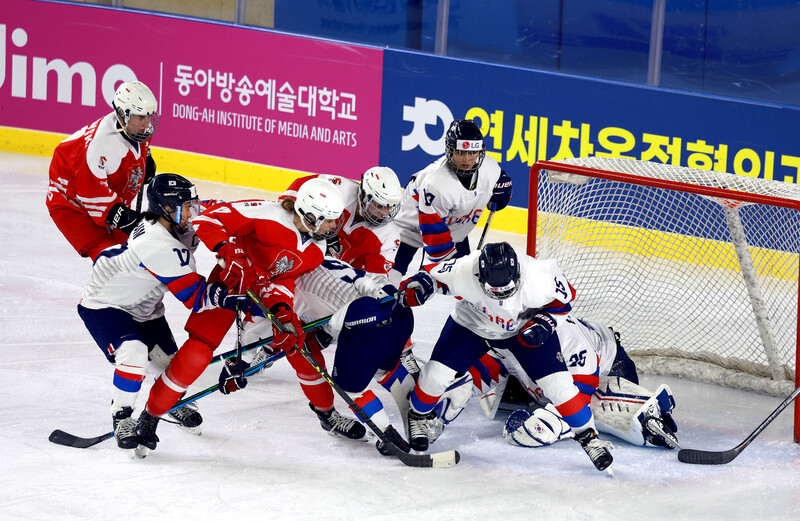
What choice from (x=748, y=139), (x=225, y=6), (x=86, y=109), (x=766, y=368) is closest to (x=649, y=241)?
(x=766, y=368)

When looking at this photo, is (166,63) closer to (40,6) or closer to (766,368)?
(40,6)

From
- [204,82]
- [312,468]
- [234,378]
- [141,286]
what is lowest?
[312,468]

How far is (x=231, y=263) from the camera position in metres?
3.90

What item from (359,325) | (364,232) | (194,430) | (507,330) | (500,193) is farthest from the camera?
(500,193)

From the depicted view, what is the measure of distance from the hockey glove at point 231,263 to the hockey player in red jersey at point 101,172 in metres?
0.97

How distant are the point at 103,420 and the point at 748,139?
3.69 meters

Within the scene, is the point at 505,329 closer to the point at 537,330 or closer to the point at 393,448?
the point at 537,330

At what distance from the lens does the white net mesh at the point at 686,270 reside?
4711mm

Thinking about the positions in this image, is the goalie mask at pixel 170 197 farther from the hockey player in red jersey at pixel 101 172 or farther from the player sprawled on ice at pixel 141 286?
the hockey player in red jersey at pixel 101 172

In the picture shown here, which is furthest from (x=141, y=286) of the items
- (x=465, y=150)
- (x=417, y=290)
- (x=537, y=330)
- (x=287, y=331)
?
(x=465, y=150)

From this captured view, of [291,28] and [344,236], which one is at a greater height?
[291,28]

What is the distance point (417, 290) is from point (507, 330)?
0.33m

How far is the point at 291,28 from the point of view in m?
7.62

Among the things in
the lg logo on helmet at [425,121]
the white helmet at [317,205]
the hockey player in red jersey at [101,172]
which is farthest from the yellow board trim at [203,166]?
the white helmet at [317,205]
